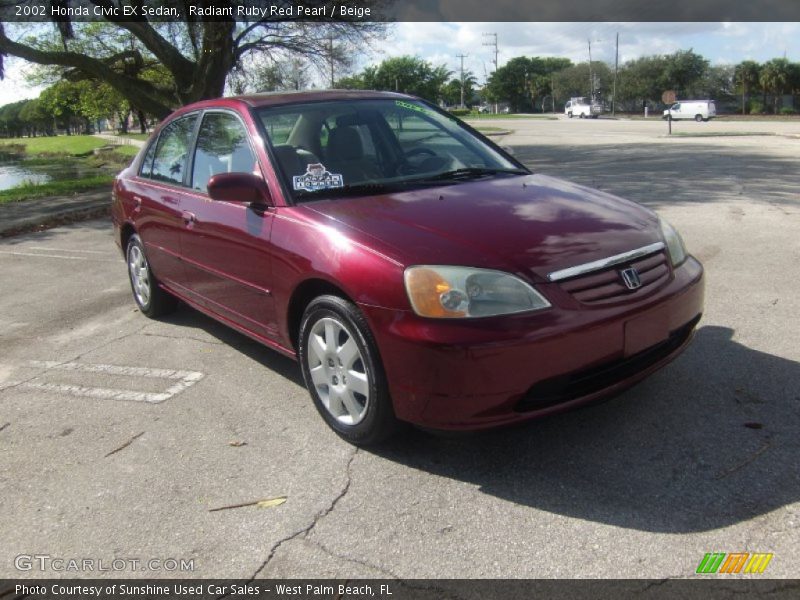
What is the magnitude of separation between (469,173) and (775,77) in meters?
73.6

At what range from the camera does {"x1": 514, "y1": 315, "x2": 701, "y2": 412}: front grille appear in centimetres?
279

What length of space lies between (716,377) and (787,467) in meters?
0.98

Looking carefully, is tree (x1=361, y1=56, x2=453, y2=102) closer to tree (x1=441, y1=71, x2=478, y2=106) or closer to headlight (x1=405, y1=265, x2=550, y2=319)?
tree (x1=441, y1=71, x2=478, y2=106)

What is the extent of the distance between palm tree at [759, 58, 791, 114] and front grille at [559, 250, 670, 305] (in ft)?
235

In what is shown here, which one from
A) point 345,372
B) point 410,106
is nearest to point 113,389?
point 345,372

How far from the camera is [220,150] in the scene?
430 cm

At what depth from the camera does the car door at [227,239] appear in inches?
145

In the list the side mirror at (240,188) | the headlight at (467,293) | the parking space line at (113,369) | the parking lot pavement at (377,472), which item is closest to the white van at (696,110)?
the parking lot pavement at (377,472)

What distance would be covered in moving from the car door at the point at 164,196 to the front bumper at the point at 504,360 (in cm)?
236

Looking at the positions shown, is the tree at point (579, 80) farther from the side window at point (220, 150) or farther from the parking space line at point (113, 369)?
the parking space line at point (113, 369)

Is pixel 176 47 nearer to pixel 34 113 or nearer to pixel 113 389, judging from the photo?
pixel 113 389

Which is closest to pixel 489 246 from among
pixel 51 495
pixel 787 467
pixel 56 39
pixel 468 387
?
pixel 468 387

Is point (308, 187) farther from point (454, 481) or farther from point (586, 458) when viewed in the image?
point (586, 458)

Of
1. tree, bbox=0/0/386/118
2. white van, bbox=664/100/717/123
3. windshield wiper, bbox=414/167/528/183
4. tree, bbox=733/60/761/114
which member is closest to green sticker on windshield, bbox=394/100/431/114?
windshield wiper, bbox=414/167/528/183
